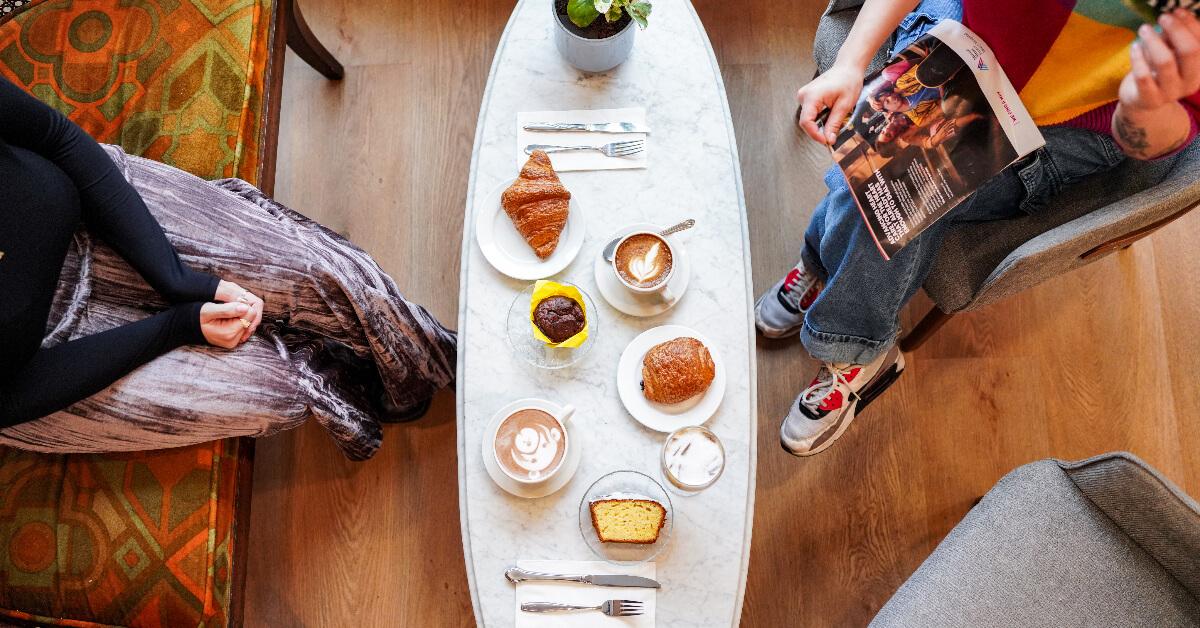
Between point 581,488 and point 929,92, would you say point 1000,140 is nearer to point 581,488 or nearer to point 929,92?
point 929,92

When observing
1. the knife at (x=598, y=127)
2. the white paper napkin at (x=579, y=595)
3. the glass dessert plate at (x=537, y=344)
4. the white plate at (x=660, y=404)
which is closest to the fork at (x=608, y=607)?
the white paper napkin at (x=579, y=595)

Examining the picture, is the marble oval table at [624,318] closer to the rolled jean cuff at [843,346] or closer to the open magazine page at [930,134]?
the open magazine page at [930,134]

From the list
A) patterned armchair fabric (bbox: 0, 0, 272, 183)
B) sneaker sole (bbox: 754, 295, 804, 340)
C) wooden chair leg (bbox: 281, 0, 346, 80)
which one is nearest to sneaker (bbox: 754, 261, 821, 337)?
sneaker sole (bbox: 754, 295, 804, 340)

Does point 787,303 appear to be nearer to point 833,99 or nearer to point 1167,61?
point 833,99

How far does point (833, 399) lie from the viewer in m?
1.77

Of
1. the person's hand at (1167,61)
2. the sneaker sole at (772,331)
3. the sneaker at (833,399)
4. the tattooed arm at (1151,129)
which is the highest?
the person's hand at (1167,61)

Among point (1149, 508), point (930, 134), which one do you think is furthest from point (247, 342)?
point (1149, 508)

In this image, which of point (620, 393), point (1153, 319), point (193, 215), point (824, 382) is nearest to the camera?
point (620, 393)

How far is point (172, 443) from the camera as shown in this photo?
4.58ft

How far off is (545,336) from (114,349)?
797 mm

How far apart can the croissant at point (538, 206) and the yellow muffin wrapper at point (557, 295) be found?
93 mm

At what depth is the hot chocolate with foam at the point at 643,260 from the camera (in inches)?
51.8

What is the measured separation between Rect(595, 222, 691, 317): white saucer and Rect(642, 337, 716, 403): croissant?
0.08m

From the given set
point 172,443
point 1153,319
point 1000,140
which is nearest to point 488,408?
point 172,443
